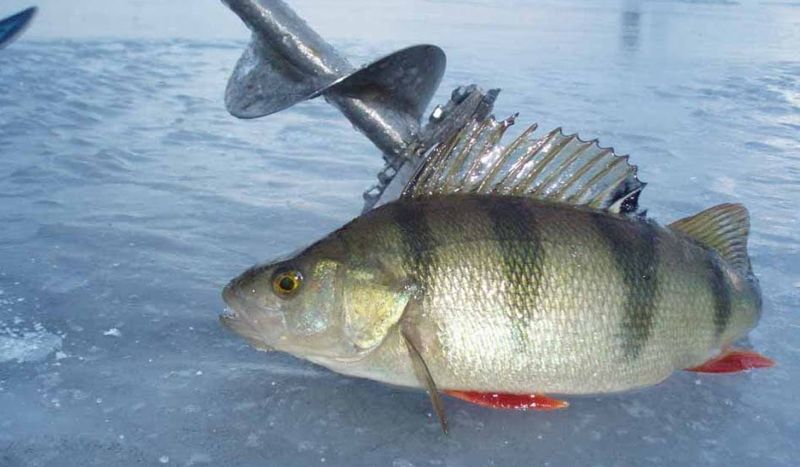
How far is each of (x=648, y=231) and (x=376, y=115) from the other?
1.33 meters

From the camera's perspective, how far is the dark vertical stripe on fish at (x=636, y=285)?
2.24m

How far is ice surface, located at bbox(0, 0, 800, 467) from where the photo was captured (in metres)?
2.32

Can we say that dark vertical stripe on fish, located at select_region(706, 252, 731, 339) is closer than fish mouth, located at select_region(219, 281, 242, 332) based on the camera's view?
No

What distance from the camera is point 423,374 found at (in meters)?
2.14

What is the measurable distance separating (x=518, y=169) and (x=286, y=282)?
83 cm

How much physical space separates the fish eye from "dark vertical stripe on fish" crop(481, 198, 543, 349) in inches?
23.7

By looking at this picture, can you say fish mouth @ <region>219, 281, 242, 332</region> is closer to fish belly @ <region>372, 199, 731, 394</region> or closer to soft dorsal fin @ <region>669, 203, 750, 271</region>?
fish belly @ <region>372, 199, 731, 394</region>

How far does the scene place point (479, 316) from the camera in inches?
85.0

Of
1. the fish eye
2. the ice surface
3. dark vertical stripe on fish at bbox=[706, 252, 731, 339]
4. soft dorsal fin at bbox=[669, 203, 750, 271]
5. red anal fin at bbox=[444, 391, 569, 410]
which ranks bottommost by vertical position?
the ice surface

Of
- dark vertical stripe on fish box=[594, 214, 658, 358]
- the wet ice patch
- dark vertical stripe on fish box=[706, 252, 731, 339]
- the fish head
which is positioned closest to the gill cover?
the fish head

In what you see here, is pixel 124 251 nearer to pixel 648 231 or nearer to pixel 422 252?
pixel 422 252

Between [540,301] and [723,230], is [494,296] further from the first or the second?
[723,230]

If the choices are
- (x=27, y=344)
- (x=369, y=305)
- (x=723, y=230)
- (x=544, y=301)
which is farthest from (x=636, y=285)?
(x=27, y=344)

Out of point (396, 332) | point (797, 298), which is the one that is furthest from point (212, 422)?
point (797, 298)
